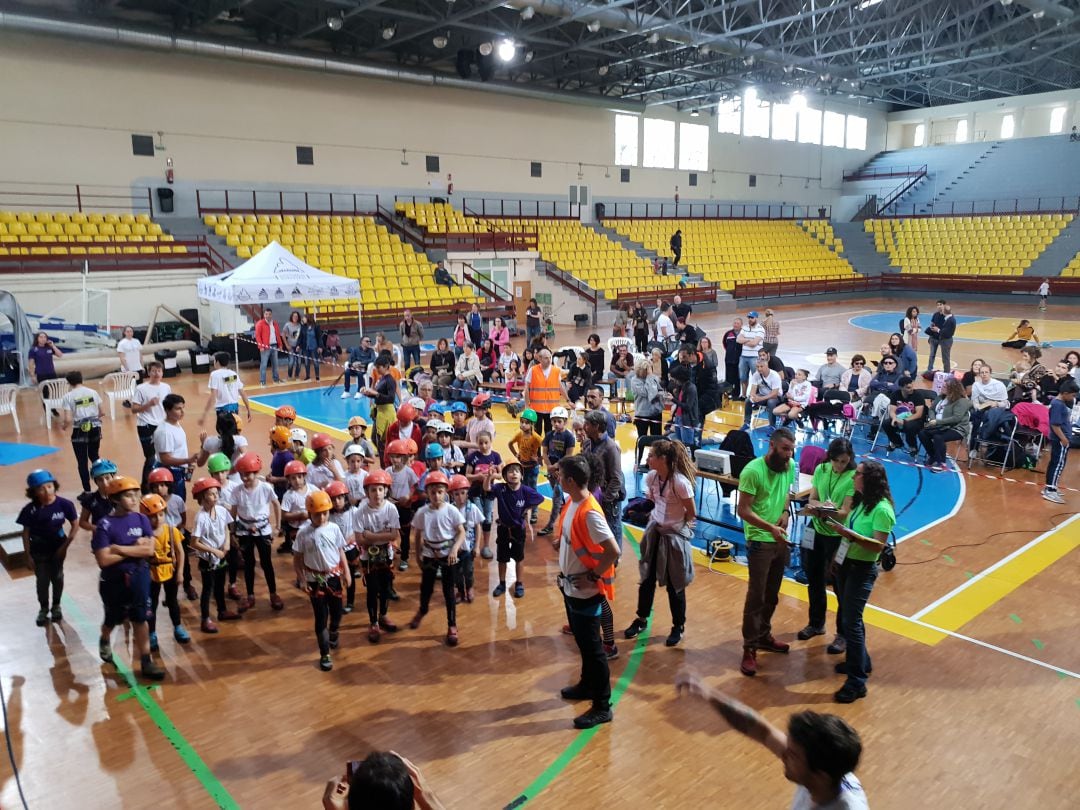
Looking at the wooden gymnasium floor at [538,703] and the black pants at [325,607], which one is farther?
the black pants at [325,607]

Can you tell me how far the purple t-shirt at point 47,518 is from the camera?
21.0 ft

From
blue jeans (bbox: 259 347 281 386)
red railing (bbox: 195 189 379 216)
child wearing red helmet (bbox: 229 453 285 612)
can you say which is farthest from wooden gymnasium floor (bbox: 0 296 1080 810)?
red railing (bbox: 195 189 379 216)

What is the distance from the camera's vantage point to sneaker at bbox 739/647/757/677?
6.04 meters

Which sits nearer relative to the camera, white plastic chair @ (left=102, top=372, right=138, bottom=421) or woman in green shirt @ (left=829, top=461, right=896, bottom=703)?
woman in green shirt @ (left=829, top=461, right=896, bottom=703)

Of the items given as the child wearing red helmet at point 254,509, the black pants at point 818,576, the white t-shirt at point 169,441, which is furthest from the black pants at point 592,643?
the white t-shirt at point 169,441

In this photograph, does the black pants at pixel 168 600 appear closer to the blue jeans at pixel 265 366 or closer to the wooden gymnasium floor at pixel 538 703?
the wooden gymnasium floor at pixel 538 703

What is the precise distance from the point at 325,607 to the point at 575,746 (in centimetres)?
227

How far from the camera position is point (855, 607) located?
556 centimetres

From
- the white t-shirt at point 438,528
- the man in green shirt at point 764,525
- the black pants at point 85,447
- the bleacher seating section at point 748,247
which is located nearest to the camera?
the man in green shirt at point 764,525

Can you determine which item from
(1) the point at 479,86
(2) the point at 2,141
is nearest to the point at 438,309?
(1) the point at 479,86

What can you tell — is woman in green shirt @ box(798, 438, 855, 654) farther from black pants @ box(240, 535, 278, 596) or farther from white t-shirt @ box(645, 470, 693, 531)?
black pants @ box(240, 535, 278, 596)

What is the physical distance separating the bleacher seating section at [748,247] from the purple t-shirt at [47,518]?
32728mm

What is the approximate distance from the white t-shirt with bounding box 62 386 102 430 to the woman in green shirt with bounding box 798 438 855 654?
8.18 metres

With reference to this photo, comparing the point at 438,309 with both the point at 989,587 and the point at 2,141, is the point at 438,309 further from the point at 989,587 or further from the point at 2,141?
the point at 989,587
